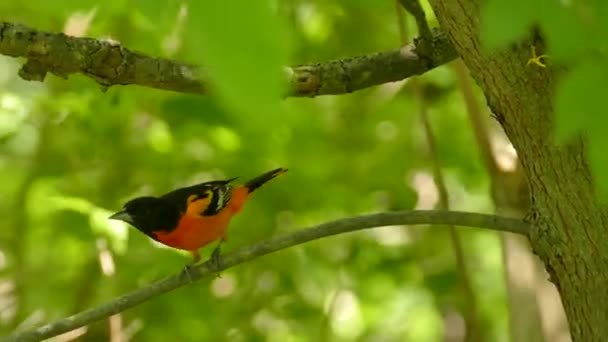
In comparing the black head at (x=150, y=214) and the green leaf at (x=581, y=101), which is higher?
the green leaf at (x=581, y=101)

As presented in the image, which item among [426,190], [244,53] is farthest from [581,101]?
[426,190]

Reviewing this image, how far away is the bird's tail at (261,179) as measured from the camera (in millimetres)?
2959

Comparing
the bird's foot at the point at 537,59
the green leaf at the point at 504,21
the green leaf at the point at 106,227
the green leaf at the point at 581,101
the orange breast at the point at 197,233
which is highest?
the green leaf at the point at 504,21

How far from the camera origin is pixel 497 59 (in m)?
1.60

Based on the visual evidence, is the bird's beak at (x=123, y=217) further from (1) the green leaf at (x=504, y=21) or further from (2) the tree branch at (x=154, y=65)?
(1) the green leaf at (x=504, y=21)

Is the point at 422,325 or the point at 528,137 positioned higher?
the point at 528,137

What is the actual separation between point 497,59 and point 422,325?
2.83 meters

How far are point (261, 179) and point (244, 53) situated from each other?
7.94 feet

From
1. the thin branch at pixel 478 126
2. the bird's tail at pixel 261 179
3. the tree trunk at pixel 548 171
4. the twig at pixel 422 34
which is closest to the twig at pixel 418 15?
the twig at pixel 422 34

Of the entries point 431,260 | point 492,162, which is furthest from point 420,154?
point 492,162

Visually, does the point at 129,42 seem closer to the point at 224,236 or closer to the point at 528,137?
the point at 224,236

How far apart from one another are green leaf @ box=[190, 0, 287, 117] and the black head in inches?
98.9

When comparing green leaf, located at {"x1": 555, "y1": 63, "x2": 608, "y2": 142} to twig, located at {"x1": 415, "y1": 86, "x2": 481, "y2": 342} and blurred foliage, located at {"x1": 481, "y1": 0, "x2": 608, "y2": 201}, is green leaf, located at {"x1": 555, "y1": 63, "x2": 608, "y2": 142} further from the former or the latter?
twig, located at {"x1": 415, "y1": 86, "x2": 481, "y2": 342}

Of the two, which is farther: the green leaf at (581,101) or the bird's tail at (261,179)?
the bird's tail at (261,179)
